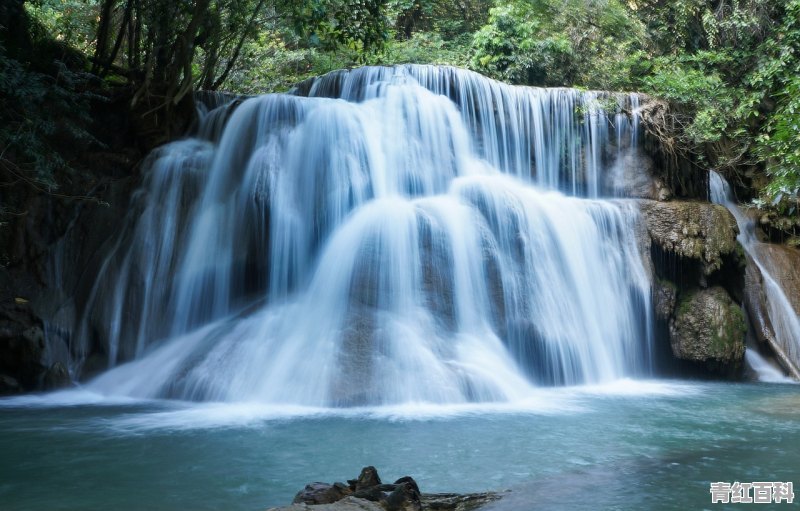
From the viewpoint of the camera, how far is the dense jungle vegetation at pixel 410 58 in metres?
9.30

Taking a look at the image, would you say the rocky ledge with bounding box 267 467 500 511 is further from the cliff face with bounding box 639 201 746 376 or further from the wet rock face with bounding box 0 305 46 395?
the cliff face with bounding box 639 201 746 376

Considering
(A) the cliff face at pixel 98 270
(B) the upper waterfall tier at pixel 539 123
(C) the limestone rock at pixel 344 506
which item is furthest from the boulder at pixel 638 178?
(C) the limestone rock at pixel 344 506

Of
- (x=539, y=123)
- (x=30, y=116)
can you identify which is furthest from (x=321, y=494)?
(x=539, y=123)

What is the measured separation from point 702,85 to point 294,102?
8190 millimetres

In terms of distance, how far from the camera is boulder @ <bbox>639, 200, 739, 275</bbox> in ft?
36.4

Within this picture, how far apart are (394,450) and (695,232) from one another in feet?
24.3

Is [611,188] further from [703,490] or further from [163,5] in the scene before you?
[703,490]

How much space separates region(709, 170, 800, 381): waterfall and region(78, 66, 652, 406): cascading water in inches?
82.8

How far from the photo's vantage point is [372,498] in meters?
3.70

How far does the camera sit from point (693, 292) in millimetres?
11133

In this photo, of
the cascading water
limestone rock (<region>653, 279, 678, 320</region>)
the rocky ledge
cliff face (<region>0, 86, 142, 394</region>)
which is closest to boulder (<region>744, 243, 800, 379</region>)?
limestone rock (<region>653, 279, 678, 320</region>)

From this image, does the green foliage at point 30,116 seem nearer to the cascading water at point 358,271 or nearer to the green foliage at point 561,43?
the cascading water at point 358,271

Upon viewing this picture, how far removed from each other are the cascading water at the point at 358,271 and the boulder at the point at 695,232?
43 cm

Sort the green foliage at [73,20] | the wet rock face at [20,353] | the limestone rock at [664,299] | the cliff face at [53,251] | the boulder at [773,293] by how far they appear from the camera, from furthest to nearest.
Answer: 1. the green foliage at [73,20]
2. the boulder at [773,293]
3. the limestone rock at [664,299]
4. the cliff face at [53,251]
5. the wet rock face at [20,353]
